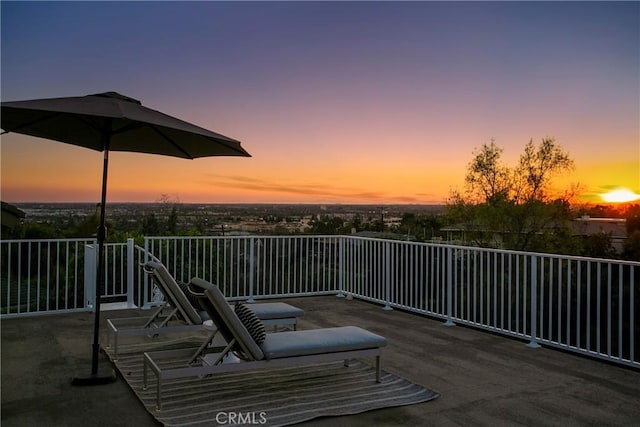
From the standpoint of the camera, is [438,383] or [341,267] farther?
[341,267]

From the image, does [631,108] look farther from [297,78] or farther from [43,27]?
[43,27]

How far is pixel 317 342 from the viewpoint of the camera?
4.02 m

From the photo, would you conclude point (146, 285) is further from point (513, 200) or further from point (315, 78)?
point (513, 200)

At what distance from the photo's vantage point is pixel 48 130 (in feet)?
15.6

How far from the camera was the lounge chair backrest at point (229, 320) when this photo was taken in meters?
3.73

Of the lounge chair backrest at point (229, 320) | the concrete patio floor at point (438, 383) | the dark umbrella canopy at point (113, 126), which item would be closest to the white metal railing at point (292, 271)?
the concrete patio floor at point (438, 383)

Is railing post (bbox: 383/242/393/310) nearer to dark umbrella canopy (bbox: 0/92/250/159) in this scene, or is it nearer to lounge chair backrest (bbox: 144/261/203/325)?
dark umbrella canopy (bbox: 0/92/250/159)

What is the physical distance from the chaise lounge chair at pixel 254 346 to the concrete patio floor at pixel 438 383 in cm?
39

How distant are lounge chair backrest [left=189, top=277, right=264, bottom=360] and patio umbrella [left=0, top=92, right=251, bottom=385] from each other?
3.48 ft

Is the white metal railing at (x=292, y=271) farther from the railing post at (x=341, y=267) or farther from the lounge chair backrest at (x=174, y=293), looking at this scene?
the lounge chair backrest at (x=174, y=293)

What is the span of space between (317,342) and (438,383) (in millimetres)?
1076

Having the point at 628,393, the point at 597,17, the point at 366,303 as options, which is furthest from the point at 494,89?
the point at 628,393

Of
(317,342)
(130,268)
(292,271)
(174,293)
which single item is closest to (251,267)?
(292,271)

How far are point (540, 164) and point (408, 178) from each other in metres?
11.0
